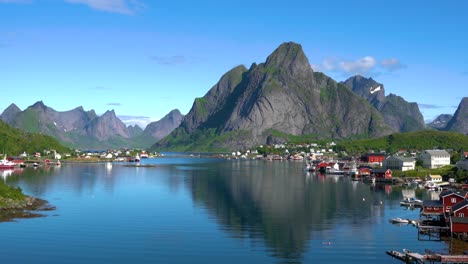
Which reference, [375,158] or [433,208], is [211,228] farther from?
[375,158]

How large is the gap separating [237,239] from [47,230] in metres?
18.8

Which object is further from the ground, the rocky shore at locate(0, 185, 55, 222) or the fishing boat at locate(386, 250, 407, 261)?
the rocky shore at locate(0, 185, 55, 222)

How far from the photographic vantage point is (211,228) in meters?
55.6

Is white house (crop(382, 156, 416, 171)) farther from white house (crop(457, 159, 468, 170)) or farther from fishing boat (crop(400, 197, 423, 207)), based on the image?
fishing boat (crop(400, 197, 423, 207))

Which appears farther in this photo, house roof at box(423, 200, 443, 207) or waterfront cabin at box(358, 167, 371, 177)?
waterfront cabin at box(358, 167, 371, 177)

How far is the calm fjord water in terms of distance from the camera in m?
43.8

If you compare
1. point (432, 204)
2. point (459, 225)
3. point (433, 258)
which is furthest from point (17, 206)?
point (459, 225)

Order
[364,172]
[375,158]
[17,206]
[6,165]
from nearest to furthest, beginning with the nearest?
[17,206]
[364,172]
[6,165]
[375,158]

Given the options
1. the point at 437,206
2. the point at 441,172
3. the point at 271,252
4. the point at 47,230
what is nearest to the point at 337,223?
the point at 437,206

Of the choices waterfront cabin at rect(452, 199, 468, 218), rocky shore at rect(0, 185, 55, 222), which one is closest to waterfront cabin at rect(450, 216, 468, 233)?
waterfront cabin at rect(452, 199, 468, 218)

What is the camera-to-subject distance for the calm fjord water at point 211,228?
1724 inches

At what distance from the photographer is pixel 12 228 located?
5291 cm

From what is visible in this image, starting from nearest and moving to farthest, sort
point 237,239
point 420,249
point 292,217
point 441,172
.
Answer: point 420,249
point 237,239
point 292,217
point 441,172

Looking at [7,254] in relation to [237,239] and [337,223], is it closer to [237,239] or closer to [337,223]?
[237,239]
